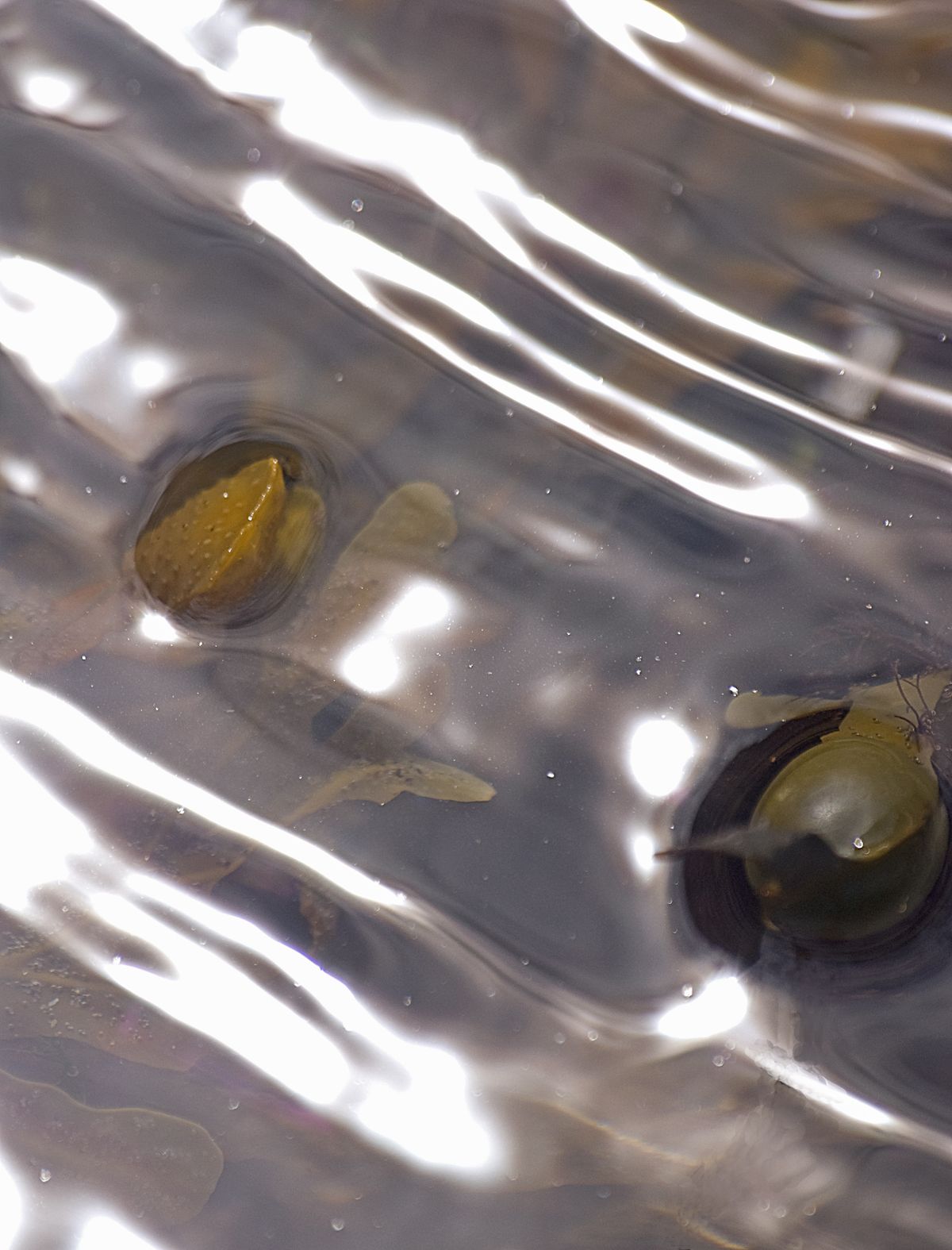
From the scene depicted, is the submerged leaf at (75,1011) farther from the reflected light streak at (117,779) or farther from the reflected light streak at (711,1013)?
the reflected light streak at (711,1013)

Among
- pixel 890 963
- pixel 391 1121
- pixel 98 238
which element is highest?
pixel 98 238

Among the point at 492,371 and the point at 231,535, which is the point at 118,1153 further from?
the point at 492,371

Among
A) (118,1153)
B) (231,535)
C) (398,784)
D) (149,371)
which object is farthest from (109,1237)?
(149,371)

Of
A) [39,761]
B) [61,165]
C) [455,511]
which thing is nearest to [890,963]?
[455,511]

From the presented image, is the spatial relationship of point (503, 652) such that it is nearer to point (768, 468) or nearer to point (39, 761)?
point (768, 468)

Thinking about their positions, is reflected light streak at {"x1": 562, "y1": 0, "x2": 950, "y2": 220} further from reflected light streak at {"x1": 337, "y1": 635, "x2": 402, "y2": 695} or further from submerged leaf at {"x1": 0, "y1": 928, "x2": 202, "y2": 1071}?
submerged leaf at {"x1": 0, "y1": 928, "x2": 202, "y2": 1071}

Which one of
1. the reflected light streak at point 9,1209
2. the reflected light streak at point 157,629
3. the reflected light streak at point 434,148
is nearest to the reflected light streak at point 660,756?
the reflected light streak at point 434,148

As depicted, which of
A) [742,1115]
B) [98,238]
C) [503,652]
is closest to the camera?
[742,1115]
